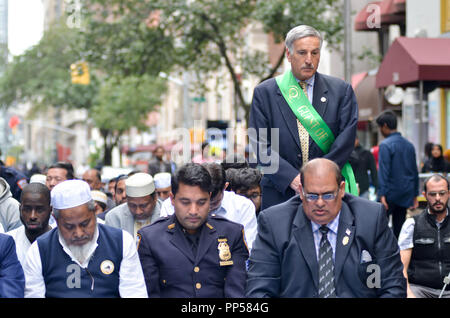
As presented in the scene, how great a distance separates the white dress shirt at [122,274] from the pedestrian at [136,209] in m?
2.33

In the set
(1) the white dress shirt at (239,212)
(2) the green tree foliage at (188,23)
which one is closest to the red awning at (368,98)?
(2) the green tree foliage at (188,23)

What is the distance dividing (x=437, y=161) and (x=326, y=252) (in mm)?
10052

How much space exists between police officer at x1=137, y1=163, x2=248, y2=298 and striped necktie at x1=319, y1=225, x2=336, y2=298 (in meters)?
0.81

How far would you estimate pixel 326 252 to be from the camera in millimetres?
4938

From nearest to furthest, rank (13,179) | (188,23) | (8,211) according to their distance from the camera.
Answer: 1. (8,211)
2. (13,179)
3. (188,23)

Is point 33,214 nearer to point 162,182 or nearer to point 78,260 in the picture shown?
point 78,260

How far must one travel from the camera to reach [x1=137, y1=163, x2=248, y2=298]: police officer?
558 cm

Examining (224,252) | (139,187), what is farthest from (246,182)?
(224,252)

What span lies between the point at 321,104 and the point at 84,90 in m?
43.9

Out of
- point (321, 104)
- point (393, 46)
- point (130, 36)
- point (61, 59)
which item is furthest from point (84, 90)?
point (321, 104)

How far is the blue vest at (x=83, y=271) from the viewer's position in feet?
17.4

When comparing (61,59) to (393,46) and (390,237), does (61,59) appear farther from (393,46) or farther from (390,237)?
(390,237)

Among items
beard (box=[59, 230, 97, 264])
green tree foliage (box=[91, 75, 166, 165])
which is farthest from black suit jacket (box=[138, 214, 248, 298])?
green tree foliage (box=[91, 75, 166, 165])

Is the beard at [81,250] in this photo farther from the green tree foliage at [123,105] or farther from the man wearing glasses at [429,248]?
the green tree foliage at [123,105]
